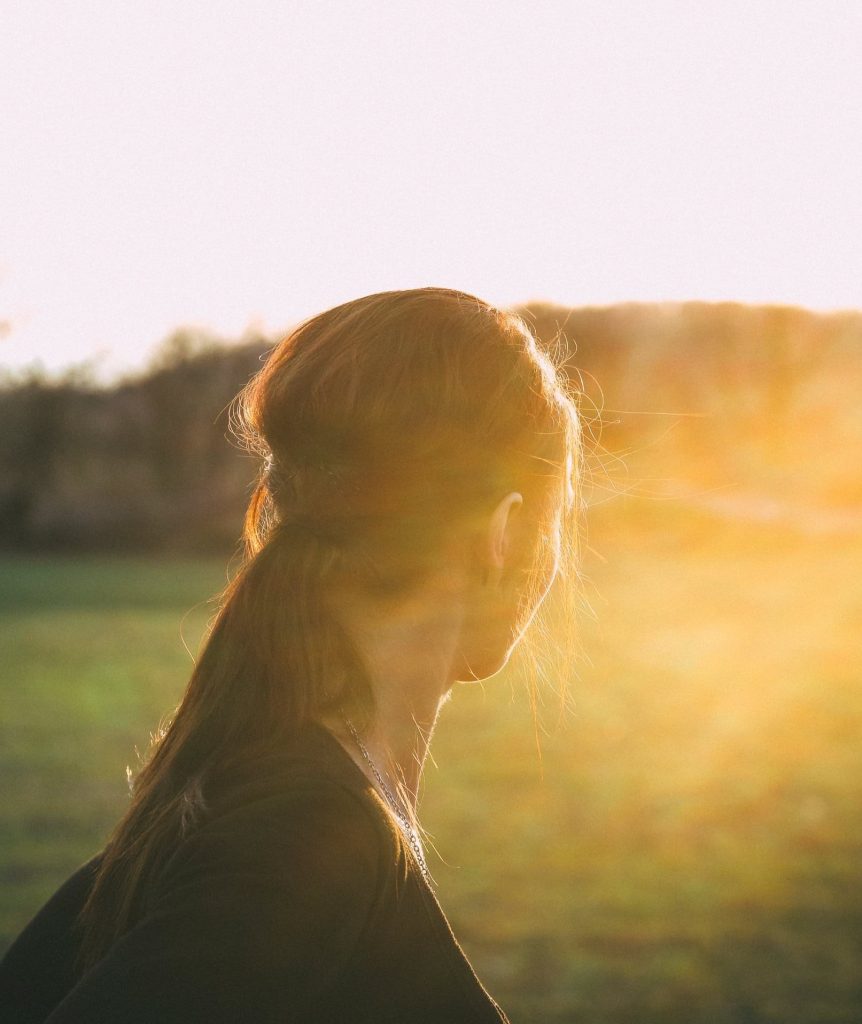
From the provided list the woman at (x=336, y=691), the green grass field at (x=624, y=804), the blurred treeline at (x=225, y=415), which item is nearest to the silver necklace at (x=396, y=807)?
the woman at (x=336, y=691)

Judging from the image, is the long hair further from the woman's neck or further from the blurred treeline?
the blurred treeline

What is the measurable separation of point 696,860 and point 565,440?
15.3 feet

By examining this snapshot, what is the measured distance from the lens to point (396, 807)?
145cm

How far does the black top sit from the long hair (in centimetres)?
11

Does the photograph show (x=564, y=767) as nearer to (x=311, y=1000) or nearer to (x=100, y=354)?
(x=311, y=1000)

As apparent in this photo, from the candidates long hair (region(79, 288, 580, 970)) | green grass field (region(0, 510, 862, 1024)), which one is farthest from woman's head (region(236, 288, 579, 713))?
green grass field (region(0, 510, 862, 1024))

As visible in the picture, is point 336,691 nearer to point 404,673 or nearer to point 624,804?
point 404,673

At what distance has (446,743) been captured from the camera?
850cm

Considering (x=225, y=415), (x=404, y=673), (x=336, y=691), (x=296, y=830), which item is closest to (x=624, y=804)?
(x=404, y=673)

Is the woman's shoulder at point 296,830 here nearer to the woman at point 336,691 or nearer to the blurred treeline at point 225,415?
the woman at point 336,691

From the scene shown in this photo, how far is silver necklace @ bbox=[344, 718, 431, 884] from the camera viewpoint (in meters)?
1.36

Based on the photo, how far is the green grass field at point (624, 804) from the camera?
4.42 metres

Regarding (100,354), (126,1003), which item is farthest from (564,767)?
(100,354)

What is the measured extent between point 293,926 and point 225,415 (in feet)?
79.8
